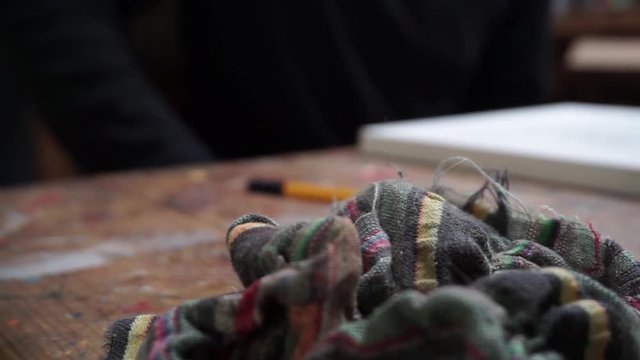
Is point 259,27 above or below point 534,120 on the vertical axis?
above

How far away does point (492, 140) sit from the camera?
0.75m

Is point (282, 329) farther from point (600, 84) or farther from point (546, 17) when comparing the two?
point (600, 84)

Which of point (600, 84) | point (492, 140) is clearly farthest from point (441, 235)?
point (600, 84)

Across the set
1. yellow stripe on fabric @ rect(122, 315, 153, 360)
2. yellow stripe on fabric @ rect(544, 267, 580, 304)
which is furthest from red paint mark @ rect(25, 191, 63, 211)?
yellow stripe on fabric @ rect(544, 267, 580, 304)

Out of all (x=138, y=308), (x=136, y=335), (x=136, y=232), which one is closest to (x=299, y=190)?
(x=136, y=232)

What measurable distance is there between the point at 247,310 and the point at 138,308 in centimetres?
16

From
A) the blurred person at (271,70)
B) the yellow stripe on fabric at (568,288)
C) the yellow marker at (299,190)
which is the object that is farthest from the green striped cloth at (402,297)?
the blurred person at (271,70)

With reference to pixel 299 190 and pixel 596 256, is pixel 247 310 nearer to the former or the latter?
pixel 596 256

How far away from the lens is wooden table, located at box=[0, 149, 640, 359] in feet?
1.17

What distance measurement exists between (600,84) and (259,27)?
1069mm

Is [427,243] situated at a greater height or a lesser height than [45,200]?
greater

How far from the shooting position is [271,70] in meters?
1.12

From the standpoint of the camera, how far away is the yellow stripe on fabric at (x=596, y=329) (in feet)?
0.71

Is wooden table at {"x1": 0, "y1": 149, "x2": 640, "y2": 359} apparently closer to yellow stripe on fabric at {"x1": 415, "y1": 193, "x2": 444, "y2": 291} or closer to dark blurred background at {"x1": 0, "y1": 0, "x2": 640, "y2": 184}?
yellow stripe on fabric at {"x1": 415, "y1": 193, "x2": 444, "y2": 291}
